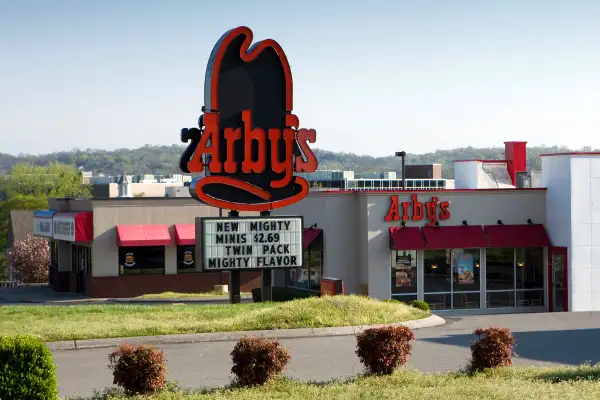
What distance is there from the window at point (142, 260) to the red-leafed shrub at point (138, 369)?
1427 inches

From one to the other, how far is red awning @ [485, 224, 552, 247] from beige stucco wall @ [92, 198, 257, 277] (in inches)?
732

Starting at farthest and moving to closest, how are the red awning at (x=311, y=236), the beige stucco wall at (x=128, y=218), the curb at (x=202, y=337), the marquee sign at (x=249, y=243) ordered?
the beige stucco wall at (x=128, y=218) < the red awning at (x=311, y=236) < the marquee sign at (x=249, y=243) < the curb at (x=202, y=337)

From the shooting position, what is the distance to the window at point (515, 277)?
41125 millimetres

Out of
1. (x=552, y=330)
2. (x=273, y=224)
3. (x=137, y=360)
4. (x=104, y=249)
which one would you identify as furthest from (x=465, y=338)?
(x=104, y=249)

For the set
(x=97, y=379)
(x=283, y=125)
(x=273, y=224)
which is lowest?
(x=97, y=379)

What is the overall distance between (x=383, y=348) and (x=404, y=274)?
21023mm

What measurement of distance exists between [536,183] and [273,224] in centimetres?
2106

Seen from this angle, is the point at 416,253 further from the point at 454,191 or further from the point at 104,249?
the point at 104,249

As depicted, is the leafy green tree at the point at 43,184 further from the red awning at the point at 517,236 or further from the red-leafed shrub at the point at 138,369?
the red-leafed shrub at the point at 138,369

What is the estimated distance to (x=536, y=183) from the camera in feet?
154

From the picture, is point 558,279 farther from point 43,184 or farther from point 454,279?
point 43,184

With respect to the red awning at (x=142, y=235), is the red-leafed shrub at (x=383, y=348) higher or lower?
lower

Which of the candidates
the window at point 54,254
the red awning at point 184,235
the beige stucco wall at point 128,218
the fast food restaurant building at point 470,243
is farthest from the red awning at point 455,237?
the window at point 54,254

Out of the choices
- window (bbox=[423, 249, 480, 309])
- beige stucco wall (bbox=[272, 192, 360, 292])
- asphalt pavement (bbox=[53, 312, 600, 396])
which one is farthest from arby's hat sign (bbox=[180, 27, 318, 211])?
window (bbox=[423, 249, 480, 309])
